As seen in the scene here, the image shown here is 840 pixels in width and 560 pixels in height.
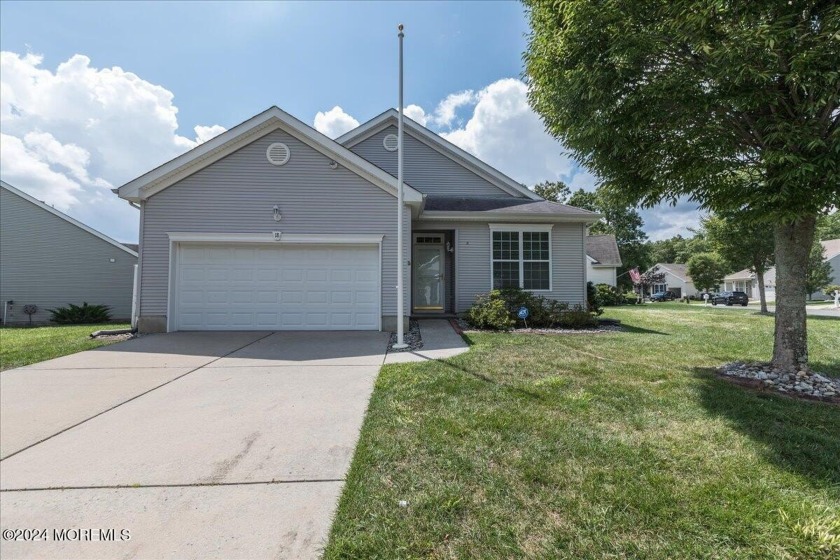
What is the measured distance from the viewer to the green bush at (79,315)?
12805 millimetres

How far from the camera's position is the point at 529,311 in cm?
948

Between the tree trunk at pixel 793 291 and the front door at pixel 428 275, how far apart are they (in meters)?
7.74

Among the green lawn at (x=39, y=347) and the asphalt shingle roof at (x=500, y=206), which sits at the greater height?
the asphalt shingle roof at (x=500, y=206)

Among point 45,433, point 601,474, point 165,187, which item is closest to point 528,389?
point 601,474

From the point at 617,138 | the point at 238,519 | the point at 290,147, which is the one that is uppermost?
the point at 290,147

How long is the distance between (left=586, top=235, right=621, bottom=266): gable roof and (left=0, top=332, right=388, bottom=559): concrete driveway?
26.2 m

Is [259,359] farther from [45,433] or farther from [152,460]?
[152,460]

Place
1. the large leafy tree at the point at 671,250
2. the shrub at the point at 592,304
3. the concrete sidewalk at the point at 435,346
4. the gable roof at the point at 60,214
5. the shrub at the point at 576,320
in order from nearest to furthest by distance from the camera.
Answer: the concrete sidewalk at the point at 435,346, the shrub at the point at 576,320, the shrub at the point at 592,304, the gable roof at the point at 60,214, the large leafy tree at the point at 671,250

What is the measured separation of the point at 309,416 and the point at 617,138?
16.7 ft

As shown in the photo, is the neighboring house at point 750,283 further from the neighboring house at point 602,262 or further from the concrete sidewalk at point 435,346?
the concrete sidewalk at point 435,346

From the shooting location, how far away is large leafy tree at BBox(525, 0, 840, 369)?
3.72m

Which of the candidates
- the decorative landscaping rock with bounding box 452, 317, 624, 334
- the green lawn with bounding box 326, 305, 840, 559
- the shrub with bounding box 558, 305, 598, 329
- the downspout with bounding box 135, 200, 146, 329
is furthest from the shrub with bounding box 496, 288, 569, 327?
the downspout with bounding box 135, 200, 146, 329

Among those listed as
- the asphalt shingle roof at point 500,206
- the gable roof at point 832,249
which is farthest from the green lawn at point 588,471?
the gable roof at point 832,249

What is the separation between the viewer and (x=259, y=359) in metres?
6.04
